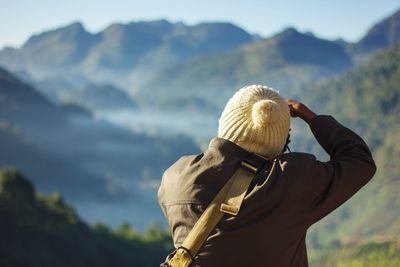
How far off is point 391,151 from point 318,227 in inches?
726

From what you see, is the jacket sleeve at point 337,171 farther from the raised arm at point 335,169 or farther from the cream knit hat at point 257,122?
the cream knit hat at point 257,122

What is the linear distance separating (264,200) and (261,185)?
0.05 meters

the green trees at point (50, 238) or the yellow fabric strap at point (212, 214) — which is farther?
the green trees at point (50, 238)

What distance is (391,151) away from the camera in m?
112

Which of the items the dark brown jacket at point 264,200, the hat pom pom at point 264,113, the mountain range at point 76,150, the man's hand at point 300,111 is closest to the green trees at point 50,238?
the man's hand at point 300,111

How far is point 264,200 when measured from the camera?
2133 mm

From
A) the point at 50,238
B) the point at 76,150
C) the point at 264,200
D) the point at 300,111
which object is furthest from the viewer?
the point at 76,150

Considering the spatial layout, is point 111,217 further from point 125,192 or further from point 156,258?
point 156,258

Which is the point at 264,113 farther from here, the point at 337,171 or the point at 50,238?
the point at 50,238

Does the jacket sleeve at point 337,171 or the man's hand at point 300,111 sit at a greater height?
the man's hand at point 300,111

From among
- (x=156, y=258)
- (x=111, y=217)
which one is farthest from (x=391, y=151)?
(x=156, y=258)

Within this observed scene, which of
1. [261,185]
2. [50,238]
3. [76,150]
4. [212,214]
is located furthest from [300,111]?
[76,150]

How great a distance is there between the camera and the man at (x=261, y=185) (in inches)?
84.3

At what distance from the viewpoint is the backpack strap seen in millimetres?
2146
